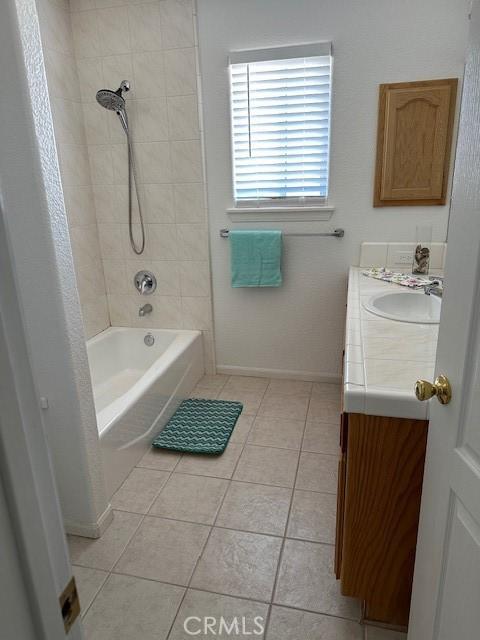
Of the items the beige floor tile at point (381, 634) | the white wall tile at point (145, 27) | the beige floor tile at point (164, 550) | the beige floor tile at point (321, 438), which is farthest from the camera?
the white wall tile at point (145, 27)

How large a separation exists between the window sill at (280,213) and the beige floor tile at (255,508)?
1649mm

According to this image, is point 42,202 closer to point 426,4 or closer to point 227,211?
point 227,211

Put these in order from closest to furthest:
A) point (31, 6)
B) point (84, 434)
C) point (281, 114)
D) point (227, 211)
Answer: point (31, 6) < point (84, 434) < point (281, 114) < point (227, 211)

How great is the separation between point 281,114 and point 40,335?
1.98 metres

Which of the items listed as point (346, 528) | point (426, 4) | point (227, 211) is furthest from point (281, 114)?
point (346, 528)

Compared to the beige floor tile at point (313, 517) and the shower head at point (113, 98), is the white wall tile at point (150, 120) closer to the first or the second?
the shower head at point (113, 98)

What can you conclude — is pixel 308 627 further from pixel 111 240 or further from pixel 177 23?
pixel 177 23

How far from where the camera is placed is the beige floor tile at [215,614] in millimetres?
1365

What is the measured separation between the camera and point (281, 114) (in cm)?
260

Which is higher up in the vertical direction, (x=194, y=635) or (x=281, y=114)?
(x=281, y=114)

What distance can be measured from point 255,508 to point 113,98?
239cm

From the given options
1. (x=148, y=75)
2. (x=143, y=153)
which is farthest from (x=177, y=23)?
(x=143, y=153)

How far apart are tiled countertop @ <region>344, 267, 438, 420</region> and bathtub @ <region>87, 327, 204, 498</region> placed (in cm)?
117

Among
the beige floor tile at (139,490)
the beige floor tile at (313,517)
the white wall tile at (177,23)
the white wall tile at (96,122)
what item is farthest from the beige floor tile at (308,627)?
the white wall tile at (177,23)
